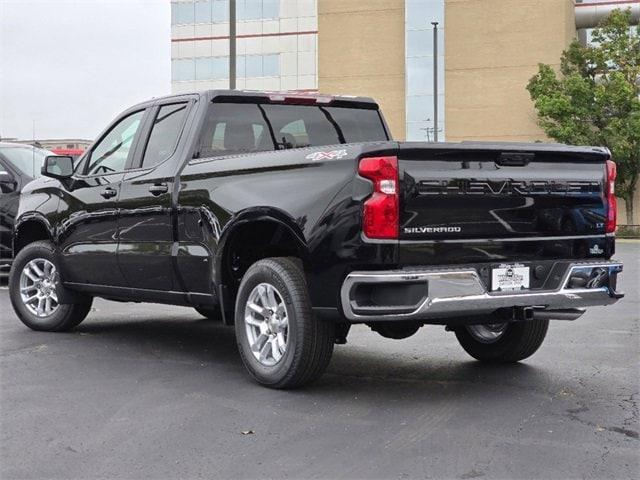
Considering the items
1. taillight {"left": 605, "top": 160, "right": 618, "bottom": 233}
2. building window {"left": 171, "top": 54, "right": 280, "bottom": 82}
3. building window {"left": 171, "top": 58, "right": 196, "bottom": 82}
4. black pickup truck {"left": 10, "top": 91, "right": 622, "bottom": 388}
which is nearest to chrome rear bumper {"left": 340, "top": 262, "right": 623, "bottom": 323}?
black pickup truck {"left": 10, "top": 91, "right": 622, "bottom": 388}

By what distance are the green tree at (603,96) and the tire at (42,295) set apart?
37.6 m

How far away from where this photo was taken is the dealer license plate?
5.74 m

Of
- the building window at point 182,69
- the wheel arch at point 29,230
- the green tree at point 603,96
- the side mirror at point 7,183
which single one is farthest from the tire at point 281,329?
the building window at point 182,69

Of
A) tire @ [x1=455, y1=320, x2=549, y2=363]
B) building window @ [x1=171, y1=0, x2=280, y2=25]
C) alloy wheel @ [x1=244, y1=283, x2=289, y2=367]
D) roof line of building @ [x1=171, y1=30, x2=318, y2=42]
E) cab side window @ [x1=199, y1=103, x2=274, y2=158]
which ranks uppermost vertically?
building window @ [x1=171, y1=0, x2=280, y2=25]

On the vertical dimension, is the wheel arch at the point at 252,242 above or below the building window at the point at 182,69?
below

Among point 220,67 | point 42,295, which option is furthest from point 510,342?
point 220,67

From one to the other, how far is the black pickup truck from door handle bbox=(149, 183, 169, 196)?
15mm

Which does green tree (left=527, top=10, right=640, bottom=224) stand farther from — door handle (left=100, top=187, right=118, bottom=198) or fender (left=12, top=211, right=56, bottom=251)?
door handle (left=100, top=187, right=118, bottom=198)

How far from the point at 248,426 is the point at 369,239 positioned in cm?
127

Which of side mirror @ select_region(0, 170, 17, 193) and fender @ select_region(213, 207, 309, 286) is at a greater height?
side mirror @ select_region(0, 170, 17, 193)

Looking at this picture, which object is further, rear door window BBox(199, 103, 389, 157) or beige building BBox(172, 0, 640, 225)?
beige building BBox(172, 0, 640, 225)

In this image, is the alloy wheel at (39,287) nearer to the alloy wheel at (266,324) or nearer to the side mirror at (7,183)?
the alloy wheel at (266,324)

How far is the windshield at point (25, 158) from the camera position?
12842 mm

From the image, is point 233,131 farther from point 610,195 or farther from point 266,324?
point 610,195
